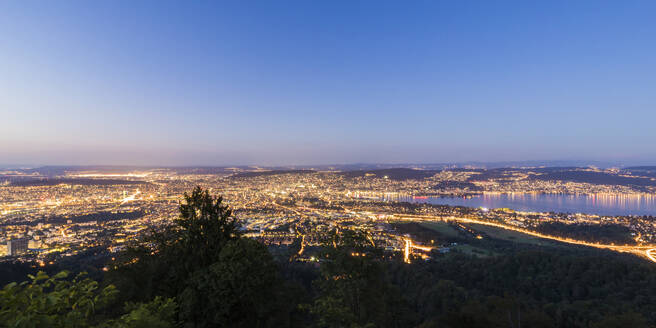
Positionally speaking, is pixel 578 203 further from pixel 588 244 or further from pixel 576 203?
pixel 588 244

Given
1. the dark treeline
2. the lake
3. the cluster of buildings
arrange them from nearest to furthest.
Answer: the dark treeline
the cluster of buildings
the lake

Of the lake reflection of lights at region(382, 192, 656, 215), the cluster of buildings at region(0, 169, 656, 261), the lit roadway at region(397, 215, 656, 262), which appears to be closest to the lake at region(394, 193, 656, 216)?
the lake reflection of lights at region(382, 192, 656, 215)

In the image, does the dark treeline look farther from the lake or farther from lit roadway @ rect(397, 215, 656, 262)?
the lake

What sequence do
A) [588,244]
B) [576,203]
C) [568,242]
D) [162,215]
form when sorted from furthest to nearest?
[576,203] → [162,215] → [568,242] → [588,244]

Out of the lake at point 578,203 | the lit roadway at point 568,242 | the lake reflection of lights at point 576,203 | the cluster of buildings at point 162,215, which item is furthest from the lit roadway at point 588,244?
the lake at point 578,203

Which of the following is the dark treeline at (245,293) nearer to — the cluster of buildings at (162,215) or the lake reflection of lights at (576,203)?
the cluster of buildings at (162,215)

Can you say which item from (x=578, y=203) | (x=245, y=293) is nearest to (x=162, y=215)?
(x=245, y=293)
